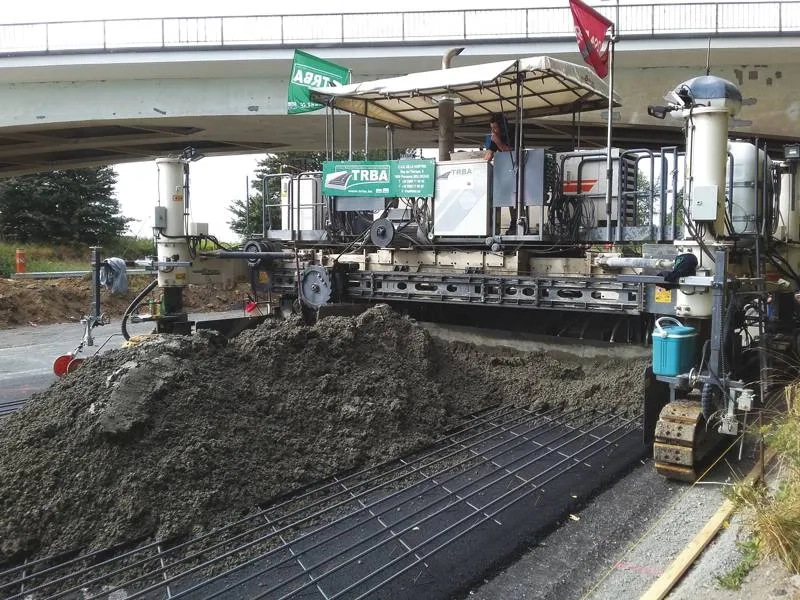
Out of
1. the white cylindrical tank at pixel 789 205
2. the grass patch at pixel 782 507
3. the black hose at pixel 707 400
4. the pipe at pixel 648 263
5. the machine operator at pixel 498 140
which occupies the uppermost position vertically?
the machine operator at pixel 498 140

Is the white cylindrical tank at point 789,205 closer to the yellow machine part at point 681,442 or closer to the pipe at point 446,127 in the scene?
the pipe at point 446,127

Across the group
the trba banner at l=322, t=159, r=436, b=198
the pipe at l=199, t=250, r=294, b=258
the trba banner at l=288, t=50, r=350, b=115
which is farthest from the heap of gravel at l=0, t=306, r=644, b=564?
the trba banner at l=288, t=50, r=350, b=115

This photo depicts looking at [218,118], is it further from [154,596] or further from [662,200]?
[154,596]

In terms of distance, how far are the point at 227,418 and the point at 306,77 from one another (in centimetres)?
720

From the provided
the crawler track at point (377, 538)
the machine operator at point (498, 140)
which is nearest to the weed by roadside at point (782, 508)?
the crawler track at point (377, 538)

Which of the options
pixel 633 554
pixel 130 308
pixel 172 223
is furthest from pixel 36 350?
pixel 633 554

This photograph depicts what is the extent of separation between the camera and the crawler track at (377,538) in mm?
3914

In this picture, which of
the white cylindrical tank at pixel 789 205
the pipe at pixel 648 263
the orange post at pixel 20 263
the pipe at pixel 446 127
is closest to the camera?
the pipe at pixel 648 263

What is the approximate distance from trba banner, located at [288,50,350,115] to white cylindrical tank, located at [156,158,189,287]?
6.86 feet

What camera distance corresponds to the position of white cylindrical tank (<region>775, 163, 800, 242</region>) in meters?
9.09

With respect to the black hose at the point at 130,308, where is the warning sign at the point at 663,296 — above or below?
above

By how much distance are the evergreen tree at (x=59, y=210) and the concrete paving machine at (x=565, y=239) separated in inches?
857

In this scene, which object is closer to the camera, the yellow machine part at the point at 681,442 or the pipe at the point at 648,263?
the yellow machine part at the point at 681,442

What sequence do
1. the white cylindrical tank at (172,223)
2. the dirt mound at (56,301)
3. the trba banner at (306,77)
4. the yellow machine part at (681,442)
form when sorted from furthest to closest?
the dirt mound at (56,301) → the trba banner at (306,77) → the white cylindrical tank at (172,223) → the yellow machine part at (681,442)
